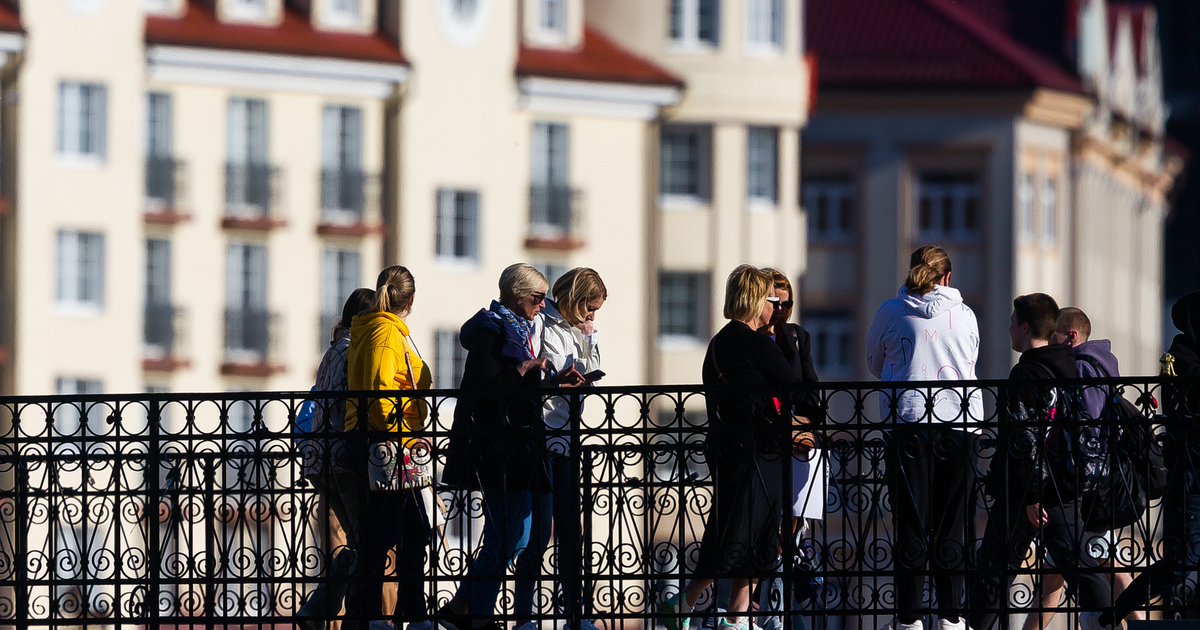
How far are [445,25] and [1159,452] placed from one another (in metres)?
38.7

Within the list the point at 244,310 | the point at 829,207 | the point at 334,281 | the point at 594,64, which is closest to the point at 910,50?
the point at 829,207

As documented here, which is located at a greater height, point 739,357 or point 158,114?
point 158,114

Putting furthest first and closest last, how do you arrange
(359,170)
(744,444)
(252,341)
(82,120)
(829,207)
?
A: 1. (829,207)
2. (359,170)
3. (252,341)
4. (82,120)
5. (744,444)

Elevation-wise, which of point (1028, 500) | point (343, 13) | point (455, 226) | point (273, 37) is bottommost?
point (1028, 500)

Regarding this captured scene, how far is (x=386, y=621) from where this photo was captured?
→ 45.4ft

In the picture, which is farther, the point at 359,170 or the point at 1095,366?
the point at 359,170

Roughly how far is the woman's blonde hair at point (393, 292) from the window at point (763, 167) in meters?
43.0

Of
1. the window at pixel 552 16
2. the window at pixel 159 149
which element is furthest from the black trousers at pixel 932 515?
the window at pixel 552 16

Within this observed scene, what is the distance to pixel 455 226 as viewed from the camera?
52.1 m

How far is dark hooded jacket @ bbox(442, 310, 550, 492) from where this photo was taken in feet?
44.3

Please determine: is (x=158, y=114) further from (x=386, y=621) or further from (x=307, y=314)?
(x=386, y=621)

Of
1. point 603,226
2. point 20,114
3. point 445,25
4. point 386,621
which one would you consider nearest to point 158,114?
point 20,114

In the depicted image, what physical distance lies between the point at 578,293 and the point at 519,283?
0.33 metres

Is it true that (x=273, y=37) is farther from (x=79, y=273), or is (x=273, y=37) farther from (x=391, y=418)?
(x=391, y=418)
